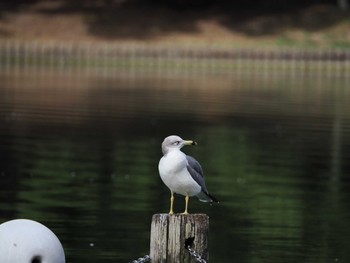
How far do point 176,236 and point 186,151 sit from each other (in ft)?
60.2

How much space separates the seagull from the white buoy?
Result: 8.10 feet

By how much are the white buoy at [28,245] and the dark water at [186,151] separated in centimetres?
619

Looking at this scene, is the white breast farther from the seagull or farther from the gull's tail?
the gull's tail

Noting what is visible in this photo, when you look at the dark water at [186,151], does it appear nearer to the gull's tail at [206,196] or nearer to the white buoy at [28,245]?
the gull's tail at [206,196]

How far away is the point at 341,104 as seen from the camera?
48969 millimetres

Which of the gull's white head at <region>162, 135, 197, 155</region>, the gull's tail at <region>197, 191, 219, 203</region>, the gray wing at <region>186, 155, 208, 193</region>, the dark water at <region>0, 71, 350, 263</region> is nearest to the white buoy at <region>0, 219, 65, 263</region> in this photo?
the gull's white head at <region>162, 135, 197, 155</region>

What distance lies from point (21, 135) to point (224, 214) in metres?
12.9

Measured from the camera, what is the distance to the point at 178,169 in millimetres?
13672

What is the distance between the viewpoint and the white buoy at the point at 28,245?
11.0 metres

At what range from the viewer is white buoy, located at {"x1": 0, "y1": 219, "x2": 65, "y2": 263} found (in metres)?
11.0

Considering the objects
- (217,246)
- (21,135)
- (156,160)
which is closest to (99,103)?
(21,135)

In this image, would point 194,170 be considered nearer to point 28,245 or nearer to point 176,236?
point 176,236

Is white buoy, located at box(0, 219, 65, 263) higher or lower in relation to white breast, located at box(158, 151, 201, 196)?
lower

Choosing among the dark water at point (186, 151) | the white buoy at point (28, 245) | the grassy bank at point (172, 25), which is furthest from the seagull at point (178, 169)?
the grassy bank at point (172, 25)
